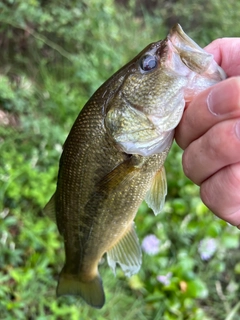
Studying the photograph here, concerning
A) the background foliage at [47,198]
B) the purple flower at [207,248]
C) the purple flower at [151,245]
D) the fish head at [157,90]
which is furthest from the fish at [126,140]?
the purple flower at [207,248]

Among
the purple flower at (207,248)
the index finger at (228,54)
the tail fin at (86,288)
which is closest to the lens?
the index finger at (228,54)

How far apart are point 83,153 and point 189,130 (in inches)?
14.6

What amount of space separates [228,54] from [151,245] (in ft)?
5.27

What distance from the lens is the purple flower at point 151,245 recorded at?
256 cm

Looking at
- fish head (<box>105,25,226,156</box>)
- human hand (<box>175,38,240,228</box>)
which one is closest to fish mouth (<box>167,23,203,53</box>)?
fish head (<box>105,25,226,156</box>)

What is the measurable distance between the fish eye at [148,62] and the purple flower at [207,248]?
183 cm

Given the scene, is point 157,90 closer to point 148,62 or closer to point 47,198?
point 148,62

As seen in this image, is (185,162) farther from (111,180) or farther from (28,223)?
(28,223)

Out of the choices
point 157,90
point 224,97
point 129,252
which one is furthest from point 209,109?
point 129,252

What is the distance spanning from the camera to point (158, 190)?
4.33 feet

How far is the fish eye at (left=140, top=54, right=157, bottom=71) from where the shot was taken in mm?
1184

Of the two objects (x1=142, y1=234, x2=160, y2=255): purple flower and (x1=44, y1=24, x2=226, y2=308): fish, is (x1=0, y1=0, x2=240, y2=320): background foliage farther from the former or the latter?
(x1=44, y1=24, x2=226, y2=308): fish

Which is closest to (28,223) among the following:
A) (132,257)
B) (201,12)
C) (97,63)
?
(132,257)

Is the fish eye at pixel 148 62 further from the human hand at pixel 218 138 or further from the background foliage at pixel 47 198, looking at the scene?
the background foliage at pixel 47 198
